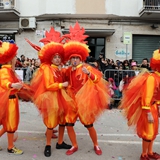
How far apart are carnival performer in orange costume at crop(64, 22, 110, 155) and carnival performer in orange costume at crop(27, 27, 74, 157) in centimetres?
15

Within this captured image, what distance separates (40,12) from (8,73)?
11.3 metres

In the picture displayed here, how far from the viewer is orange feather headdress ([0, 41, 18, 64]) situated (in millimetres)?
3936

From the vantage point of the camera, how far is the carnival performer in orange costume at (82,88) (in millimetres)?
3822

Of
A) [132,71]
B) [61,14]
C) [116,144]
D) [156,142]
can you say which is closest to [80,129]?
[116,144]

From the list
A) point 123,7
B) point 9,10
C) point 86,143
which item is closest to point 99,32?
point 123,7

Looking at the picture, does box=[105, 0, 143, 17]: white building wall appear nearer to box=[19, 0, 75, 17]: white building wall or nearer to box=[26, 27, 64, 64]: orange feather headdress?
box=[19, 0, 75, 17]: white building wall

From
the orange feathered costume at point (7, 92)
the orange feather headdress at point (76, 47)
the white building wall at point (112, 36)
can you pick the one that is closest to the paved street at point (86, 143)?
the orange feathered costume at point (7, 92)

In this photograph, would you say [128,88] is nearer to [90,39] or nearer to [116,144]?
[116,144]

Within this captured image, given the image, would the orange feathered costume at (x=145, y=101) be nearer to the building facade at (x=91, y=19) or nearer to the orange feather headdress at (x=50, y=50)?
the orange feather headdress at (x=50, y=50)

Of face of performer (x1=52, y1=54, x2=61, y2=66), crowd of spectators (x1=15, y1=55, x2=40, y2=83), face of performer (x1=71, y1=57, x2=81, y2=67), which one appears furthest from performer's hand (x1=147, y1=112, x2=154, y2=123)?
crowd of spectators (x1=15, y1=55, x2=40, y2=83)

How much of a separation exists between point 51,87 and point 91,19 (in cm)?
1124

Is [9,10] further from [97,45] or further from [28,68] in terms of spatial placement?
[28,68]

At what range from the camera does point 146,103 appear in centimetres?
346

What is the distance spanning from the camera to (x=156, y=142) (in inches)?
189
